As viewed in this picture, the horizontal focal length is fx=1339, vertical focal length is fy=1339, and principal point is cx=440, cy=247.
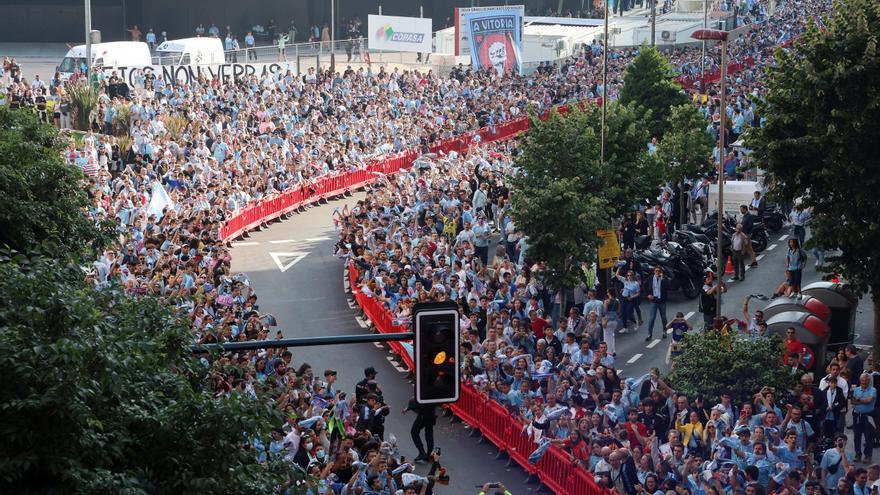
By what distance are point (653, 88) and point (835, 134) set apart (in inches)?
750

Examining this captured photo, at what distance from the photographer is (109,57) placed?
52781mm

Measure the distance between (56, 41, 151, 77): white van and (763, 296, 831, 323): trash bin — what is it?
33.8 metres

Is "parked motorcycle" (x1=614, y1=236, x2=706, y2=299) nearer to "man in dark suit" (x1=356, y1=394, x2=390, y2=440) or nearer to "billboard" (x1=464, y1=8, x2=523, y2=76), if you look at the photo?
"man in dark suit" (x1=356, y1=394, x2=390, y2=440)

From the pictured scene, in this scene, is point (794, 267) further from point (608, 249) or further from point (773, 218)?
point (773, 218)

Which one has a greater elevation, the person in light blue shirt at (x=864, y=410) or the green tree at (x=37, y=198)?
the green tree at (x=37, y=198)

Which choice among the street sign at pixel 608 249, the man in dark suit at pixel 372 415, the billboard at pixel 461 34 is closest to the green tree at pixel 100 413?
the man in dark suit at pixel 372 415

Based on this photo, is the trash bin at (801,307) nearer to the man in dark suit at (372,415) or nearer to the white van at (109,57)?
the man in dark suit at (372,415)

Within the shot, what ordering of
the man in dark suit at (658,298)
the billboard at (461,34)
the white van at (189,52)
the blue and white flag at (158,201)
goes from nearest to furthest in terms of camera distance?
the man in dark suit at (658,298) → the blue and white flag at (158,201) → the white van at (189,52) → the billboard at (461,34)

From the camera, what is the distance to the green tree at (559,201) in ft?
87.5

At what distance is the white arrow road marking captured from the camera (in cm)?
3444

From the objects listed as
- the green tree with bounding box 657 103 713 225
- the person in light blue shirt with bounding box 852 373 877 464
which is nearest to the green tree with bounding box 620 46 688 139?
the green tree with bounding box 657 103 713 225

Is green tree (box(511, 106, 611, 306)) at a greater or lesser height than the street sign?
greater

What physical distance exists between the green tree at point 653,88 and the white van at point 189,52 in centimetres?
2026

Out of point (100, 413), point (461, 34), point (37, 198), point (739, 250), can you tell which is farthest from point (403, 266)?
point (461, 34)
